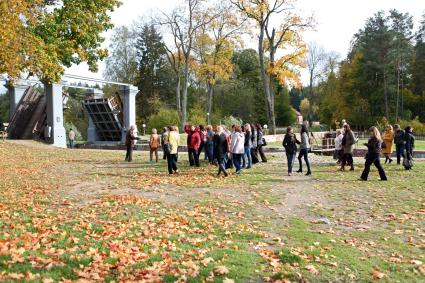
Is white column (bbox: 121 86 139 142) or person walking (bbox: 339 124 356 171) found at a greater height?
white column (bbox: 121 86 139 142)

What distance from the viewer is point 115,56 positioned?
2258 inches

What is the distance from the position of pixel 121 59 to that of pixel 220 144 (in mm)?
47397

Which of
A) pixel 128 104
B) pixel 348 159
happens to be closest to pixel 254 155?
pixel 348 159

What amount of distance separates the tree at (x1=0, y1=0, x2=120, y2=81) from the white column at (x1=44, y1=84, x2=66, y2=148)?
564 cm

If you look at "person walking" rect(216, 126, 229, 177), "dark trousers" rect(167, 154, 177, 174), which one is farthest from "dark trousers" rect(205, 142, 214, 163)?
"person walking" rect(216, 126, 229, 177)

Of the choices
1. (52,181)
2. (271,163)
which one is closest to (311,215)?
(52,181)

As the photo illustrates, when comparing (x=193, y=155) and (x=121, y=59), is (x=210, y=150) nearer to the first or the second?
(x=193, y=155)

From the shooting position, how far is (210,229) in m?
7.18

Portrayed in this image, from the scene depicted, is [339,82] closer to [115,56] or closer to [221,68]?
[221,68]

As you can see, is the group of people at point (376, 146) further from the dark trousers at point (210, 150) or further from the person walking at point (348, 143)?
the dark trousers at point (210, 150)

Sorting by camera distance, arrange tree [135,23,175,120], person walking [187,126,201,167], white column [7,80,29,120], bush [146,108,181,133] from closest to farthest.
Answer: person walking [187,126,201,167], white column [7,80,29,120], bush [146,108,181,133], tree [135,23,175,120]

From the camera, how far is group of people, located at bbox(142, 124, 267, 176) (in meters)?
13.9

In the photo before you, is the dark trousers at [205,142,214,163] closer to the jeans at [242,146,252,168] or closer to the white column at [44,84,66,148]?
the jeans at [242,146,252,168]

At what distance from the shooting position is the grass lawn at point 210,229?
5188mm
